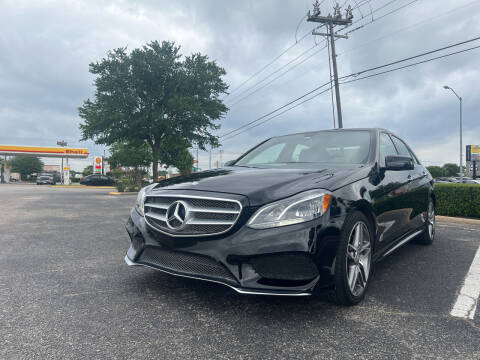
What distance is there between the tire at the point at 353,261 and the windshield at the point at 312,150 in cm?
77

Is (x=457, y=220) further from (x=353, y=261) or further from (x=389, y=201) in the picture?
(x=353, y=261)

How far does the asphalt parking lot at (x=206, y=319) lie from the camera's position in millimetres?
2033

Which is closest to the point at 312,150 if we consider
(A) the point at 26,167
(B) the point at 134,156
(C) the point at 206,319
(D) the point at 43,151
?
(C) the point at 206,319

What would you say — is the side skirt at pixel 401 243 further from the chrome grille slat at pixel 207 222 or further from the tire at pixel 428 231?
the chrome grille slat at pixel 207 222

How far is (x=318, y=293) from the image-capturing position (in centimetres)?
237

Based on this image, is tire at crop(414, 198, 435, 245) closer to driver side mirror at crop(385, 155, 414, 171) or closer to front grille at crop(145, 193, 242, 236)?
driver side mirror at crop(385, 155, 414, 171)

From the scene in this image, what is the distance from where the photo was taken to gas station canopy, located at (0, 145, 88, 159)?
152 feet

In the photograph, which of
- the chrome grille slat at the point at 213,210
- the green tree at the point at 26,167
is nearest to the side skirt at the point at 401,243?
the chrome grille slat at the point at 213,210

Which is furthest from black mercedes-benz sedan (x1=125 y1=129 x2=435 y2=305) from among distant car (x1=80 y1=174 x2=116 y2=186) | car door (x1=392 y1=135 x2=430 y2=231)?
distant car (x1=80 y1=174 x2=116 y2=186)

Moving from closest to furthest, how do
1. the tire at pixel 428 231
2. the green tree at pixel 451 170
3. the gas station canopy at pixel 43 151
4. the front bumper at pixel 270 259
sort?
the front bumper at pixel 270 259, the tire at pixel 428 231, the gas station canopy at pixel 43 151, the green tree at pixel 451 170

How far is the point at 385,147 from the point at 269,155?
1328 mm

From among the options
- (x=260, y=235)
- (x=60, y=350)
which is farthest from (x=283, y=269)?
(x=60, y=350)

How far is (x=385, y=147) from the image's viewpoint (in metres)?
3.91

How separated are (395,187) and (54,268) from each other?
3.73 meters
